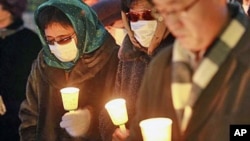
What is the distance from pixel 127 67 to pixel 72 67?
1.25 ft

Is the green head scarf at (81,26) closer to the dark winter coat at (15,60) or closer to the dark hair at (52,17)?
the dark hair at (52,17)

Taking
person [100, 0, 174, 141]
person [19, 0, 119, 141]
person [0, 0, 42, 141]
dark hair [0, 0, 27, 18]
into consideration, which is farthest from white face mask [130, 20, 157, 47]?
dark hair [0, 0, 27, 18]

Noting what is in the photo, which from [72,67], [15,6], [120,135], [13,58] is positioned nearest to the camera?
[120,135]

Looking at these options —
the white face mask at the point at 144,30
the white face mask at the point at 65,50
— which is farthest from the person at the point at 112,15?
the white face mask at the point at 144,30

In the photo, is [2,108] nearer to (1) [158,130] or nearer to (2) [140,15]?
(2) [140,15]

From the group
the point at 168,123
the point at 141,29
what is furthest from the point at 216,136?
the point at 141,29

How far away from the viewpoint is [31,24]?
12.8ft

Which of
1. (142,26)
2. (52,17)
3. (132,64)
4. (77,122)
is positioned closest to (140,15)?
(142,26)

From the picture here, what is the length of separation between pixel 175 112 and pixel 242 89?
28 cm

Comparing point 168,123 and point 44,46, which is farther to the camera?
point 44,46

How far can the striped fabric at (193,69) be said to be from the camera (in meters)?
1.83

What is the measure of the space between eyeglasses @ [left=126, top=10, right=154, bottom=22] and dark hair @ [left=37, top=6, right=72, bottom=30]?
43 cm

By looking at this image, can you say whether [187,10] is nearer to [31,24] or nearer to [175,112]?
[175,112]

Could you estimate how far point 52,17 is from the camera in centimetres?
304
